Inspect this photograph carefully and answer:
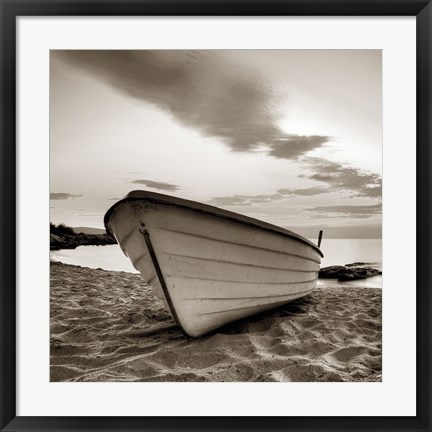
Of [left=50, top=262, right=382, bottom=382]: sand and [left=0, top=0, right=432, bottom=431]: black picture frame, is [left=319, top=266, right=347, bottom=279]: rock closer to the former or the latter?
[left=50, top=262, right=382, bottom=382]: sand

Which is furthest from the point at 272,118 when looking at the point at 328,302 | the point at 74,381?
the point at 328,302

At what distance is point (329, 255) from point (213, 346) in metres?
1.59

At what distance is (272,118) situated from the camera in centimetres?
183

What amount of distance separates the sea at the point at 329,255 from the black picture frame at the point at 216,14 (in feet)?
0.76

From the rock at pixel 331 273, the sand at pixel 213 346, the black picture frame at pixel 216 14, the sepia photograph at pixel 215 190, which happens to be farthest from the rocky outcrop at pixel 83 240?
the rock at pixel 331 273

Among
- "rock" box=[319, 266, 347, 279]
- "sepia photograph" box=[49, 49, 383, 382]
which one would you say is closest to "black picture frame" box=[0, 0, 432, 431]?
"sepia photograph" box=[49, 49, 383, 382]

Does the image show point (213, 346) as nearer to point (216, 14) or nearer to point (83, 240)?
point (83, 240)

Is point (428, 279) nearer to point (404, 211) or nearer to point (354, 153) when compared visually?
point (404, 211)

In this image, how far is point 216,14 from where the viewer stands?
1.39m

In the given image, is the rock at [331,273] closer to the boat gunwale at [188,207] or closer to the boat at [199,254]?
the boat at [199,254]

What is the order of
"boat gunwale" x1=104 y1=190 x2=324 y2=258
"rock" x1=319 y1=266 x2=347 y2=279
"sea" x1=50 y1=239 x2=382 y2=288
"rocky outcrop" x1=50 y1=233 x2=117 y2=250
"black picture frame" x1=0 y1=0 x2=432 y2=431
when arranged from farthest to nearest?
1. "rock" x1=319 y1=266 x2=347 y2=279
2. "rocky outcrop" x1=50 y1=233 x2=117 y2=250
3. "sea" x1=50 y1=239 x2=382 y2=288
4. "boat gunwale" x1=104 y1=190 x2=324 y2=258
5. "black picture frame" x1=0 y1=0 x2=432 y2=431

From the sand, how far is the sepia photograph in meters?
0.01

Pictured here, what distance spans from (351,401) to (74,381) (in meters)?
1.19

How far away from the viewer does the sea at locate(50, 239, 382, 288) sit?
1.65 m
